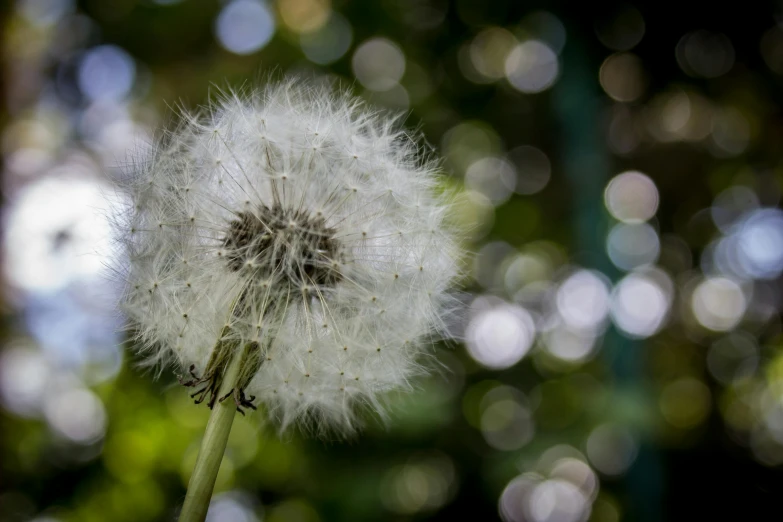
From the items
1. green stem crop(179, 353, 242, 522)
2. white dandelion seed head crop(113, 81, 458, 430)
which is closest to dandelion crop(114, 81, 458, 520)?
white dandelion seed head crop(113, 81, 458, 430)

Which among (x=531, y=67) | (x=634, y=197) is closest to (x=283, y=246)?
(x=531, y=67)

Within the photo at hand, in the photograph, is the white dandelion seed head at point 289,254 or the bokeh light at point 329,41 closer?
the white dandelion seed head at point 289,254

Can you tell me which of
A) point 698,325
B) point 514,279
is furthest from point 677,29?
point 698,325

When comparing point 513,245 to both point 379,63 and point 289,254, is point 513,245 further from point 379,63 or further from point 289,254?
point 289,254

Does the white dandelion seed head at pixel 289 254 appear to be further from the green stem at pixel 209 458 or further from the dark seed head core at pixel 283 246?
the green stem at pixel 209 458

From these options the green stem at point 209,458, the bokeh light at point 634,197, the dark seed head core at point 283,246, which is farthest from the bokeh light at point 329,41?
the green stem at point 209,458

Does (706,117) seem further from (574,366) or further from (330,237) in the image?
(330,237)

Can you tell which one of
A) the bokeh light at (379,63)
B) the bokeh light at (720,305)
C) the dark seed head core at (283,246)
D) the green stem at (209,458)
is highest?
the dark seed head core at (283,246)

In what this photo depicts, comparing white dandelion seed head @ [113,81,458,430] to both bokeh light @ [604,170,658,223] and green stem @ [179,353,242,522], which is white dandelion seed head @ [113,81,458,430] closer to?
green stem @ [179,353,242,522]
